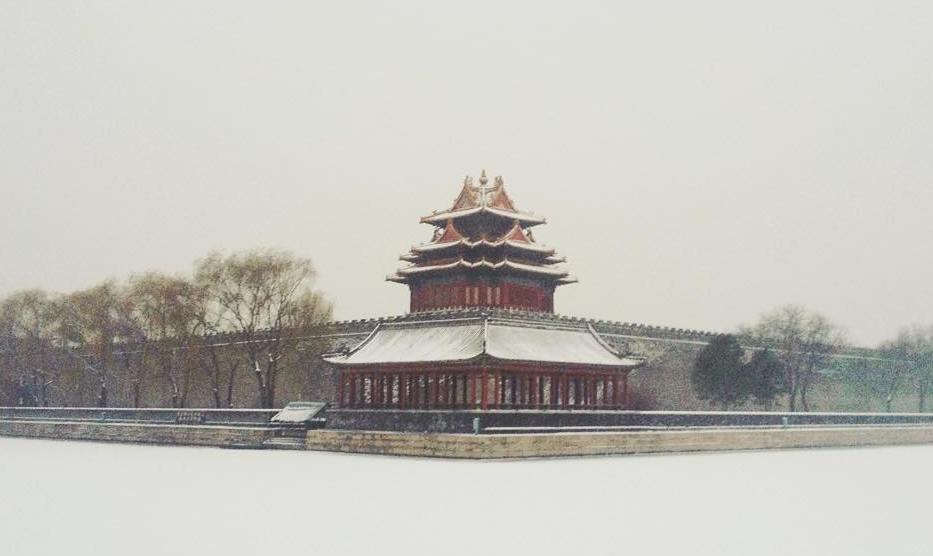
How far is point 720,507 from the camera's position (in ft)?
65.1

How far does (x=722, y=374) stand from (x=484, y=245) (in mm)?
14243

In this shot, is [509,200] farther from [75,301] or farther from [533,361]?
[75,301]

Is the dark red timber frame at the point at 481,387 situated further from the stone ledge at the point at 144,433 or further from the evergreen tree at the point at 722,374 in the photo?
the evergreen tree at the point at 722,374

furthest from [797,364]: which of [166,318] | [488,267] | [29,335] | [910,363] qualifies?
[29,335]

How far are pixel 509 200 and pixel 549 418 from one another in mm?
13528

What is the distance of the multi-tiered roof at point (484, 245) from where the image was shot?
43250 millimetres

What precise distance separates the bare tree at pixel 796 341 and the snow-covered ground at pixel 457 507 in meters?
22.7

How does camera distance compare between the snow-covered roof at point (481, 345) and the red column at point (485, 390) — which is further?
the snow-covered roof at point (481, 345)

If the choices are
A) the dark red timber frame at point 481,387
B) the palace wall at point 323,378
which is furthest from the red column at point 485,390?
the palace wall at point 323,378

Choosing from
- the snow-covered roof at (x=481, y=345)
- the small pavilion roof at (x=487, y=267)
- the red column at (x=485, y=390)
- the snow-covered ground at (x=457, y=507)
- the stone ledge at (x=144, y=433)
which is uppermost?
the small pavilion roof at (x=487, y=267)

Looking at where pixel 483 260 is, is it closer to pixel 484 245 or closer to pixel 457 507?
pixel 484 245

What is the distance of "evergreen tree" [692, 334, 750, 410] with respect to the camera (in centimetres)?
4984

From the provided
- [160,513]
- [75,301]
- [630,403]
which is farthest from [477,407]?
[75,301]

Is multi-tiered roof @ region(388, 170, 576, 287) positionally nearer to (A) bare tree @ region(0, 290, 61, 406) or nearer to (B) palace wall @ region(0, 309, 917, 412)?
(B) palace wall @ region(0, 309, 917, 412)
